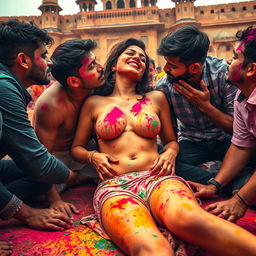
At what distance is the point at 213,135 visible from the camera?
3.29m

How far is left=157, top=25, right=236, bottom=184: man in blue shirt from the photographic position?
287 cm

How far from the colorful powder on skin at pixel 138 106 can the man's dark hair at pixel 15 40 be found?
1.04 m

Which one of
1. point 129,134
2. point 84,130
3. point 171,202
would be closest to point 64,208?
point 84,130

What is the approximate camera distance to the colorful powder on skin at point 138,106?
269cm

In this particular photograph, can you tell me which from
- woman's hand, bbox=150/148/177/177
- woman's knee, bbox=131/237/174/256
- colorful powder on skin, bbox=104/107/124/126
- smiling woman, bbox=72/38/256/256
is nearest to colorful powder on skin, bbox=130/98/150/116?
smiling woman, bbox=72/38/256/256

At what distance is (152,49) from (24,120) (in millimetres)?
24572

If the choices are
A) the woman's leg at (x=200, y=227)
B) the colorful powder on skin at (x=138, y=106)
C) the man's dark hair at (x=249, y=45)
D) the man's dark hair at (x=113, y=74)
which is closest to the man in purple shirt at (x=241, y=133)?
the man's dark hair at (x=249, y=45)

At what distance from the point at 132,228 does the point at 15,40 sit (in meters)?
1.83

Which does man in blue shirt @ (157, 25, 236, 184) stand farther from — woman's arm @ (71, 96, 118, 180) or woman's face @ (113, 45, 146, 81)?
woman's arm @ (71, 96, 118, 180)

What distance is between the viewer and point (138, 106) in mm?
2758

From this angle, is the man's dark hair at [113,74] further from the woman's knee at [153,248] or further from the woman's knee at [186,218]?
the woman's knee at [153,248]

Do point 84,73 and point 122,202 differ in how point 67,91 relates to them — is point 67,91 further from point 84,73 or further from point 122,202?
point 122,202

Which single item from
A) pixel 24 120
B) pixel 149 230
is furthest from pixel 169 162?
pixel 24 120

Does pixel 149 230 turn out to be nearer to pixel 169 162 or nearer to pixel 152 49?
pixel 169 162
